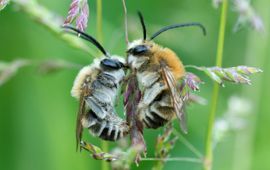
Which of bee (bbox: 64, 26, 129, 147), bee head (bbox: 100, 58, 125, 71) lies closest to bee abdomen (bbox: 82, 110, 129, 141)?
bee (bbox: 64, 26, 129, 147)

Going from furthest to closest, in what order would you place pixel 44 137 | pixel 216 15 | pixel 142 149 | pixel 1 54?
pixel 216 15 < pixel 1 54 < pixel 44 137 < pixel 142 149

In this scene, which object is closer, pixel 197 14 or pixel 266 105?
pixel 266 105

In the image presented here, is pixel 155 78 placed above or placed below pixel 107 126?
above

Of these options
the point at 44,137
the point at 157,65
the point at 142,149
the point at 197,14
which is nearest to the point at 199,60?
the point at 197,14

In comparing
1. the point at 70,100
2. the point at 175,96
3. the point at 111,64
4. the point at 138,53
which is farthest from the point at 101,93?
the point at 70,100

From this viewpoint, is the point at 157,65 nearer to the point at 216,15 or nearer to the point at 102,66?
the point at 102,66

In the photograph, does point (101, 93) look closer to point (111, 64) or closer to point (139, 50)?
point (111, 64)

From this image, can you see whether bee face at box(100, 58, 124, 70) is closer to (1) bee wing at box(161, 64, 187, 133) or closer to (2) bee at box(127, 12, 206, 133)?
(2) bee at box(127, 12, 206, 133)

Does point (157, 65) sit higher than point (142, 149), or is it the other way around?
point (157, 65)
